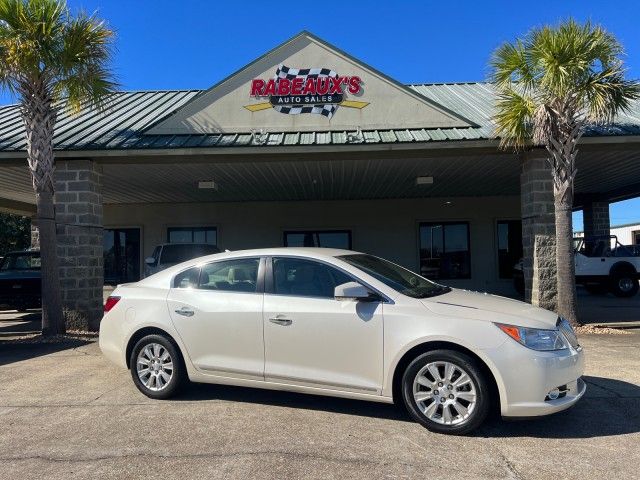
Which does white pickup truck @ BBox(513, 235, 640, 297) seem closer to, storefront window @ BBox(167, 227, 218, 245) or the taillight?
storefront window @ BBox(167, 227, 218, 245)

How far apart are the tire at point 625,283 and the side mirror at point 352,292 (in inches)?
546

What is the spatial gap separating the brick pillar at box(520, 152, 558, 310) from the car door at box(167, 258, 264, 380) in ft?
22.0

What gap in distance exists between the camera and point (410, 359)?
180 inches

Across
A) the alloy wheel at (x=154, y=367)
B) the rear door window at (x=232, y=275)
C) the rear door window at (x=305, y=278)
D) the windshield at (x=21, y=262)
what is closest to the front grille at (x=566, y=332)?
the rear door window at (x=305, y=278)

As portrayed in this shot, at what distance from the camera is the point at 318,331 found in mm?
4801

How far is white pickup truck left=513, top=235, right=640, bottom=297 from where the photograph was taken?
15.8m

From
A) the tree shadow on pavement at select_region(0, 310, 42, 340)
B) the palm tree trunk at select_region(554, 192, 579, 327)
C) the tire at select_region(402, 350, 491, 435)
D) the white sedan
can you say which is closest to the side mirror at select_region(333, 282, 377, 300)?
the white sedan

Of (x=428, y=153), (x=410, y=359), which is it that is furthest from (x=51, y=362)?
(x=428, y=153)

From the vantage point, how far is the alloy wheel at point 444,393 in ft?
14.2

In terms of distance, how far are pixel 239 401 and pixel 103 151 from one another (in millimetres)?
6581

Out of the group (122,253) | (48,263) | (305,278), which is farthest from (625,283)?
(122,253)

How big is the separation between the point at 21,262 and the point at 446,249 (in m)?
12.7

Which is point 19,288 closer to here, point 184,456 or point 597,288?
point 184,456

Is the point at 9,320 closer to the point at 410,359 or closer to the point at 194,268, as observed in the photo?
the point at 194,268
